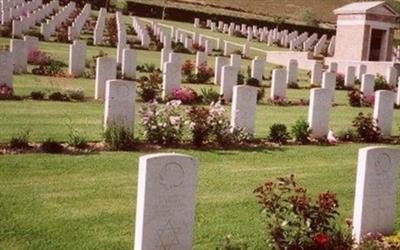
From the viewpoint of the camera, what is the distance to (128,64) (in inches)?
811

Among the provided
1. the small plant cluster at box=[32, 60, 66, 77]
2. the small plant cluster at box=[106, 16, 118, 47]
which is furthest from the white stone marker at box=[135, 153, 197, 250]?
the small plant cluster at box=[106, 16, 118, 47]

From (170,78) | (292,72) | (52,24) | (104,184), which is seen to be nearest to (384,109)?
(170,78)

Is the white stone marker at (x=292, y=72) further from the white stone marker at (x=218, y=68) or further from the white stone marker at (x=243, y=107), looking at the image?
the white stone marker at (x=243, y=107)

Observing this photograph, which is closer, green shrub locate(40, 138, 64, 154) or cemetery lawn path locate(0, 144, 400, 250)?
cemetery lawn path locate(0, 144, 400, 250)

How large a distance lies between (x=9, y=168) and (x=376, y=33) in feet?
96.7

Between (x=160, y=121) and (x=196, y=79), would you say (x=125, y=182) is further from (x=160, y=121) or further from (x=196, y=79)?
(x=196, y=79)

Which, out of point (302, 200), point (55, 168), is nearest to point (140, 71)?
point (55, 168)

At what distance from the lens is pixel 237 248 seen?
6.57 meters

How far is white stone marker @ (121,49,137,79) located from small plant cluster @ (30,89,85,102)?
3902mm

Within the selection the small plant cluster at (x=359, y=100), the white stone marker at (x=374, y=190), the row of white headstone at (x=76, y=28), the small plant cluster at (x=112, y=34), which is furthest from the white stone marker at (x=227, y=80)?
the row of white headstone at (x=76, y=28)

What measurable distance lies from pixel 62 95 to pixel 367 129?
815 centimetres

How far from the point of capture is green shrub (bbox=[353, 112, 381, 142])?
567 inches

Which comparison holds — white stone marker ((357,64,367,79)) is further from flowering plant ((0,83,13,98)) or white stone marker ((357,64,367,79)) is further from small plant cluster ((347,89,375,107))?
flowering plant ((0,83,13,98))

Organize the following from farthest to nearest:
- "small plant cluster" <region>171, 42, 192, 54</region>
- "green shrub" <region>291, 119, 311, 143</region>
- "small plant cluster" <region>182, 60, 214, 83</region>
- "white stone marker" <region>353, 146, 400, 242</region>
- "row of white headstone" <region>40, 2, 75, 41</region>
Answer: "small plant cluster" <region>171, 42, 192, 54</region> → "row of white headstone" <region>40, 2, 75, 41</region> → "small plant cluster" <region>182, 60, 214, 83</region> → "green shrub" <region>291, 119, 311, 143</region> → "white stone marker" <region>353, 146, 400, 242</region>
